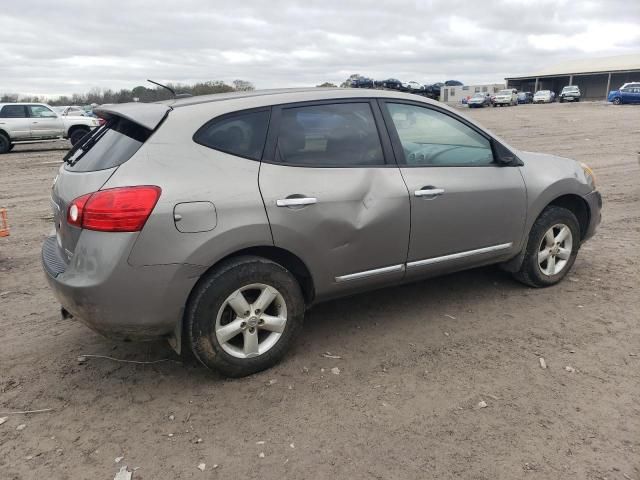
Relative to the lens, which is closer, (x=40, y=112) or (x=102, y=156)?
(x=102, y=156)

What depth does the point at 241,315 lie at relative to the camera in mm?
3258

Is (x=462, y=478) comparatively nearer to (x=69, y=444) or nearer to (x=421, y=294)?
(x=69, y=444)

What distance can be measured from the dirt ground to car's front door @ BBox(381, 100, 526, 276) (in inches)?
21.2

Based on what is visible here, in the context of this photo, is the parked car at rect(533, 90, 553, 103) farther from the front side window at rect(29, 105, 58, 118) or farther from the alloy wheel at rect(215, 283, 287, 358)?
the alloy wheel at rect(215, 283, 287, 358)

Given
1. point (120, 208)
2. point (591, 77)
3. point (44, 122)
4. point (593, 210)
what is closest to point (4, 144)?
point (44, 122)

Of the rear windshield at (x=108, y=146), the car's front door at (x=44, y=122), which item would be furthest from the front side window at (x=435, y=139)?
the car's front door at (x=44, y=122)

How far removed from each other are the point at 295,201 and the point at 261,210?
24 cm

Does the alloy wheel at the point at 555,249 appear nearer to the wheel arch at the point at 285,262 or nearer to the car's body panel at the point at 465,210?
the car's body panel at the point at 465,210

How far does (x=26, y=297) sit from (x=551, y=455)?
14.3 ft

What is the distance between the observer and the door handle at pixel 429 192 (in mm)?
3791

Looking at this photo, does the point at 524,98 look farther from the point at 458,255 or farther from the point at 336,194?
the point at 336,194

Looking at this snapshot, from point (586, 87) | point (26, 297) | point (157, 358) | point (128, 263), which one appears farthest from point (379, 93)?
point (586, 87)

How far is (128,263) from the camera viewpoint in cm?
290

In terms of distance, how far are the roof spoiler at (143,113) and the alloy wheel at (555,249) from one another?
129 inches
